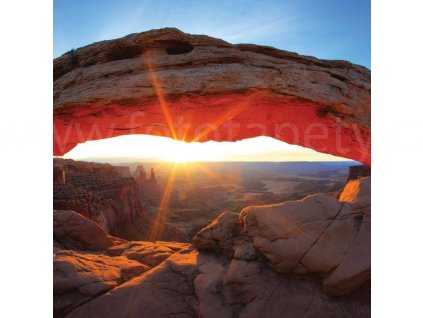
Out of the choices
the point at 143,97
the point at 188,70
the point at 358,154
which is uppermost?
the point at 188,70

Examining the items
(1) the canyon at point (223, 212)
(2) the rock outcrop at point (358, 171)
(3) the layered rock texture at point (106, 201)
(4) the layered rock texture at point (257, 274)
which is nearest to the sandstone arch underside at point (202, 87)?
(1) the canyon at point (223, 212)

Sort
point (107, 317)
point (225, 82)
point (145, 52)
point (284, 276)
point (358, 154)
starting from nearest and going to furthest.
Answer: point (107, 317) < point (284, 276) < point (225, 82) < point (145, 52) < point (358, 154)

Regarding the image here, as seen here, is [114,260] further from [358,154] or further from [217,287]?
[358,154]

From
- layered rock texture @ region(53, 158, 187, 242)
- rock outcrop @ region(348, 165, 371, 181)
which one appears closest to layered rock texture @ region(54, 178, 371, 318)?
layered rock texture @ region(53, 158, 187, 242)

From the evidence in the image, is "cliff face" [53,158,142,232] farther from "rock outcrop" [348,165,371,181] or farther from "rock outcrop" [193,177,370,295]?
"rock outcrop" [348,165,371,181]

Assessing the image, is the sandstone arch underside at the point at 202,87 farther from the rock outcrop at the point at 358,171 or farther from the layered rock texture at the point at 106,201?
the rock outcrop at the point at 358,171

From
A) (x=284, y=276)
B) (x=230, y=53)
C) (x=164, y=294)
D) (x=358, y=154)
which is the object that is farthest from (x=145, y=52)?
(x=358, y=154)
